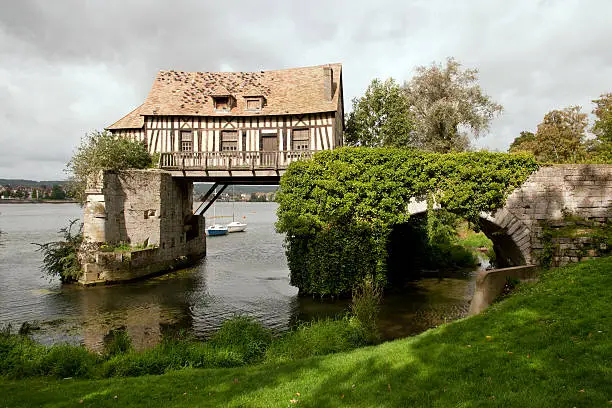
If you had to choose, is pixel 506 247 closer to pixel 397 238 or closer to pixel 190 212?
pixel 397 238

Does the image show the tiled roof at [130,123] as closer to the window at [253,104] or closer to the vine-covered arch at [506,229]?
the window at [253,104]

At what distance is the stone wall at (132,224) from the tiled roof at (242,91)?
14.9ft

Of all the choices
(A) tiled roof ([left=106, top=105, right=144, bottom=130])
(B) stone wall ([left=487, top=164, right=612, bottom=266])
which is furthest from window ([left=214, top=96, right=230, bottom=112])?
(B) stone wall ([left=487, top=164, right=612, bottom=266])

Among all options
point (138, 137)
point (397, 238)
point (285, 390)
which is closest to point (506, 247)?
point (397, 238)

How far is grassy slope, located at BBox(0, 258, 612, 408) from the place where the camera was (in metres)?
4.63

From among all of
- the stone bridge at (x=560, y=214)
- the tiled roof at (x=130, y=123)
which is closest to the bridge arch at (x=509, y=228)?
the stone bridge at (x=560, y=214)

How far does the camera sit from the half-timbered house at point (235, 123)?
2061cm

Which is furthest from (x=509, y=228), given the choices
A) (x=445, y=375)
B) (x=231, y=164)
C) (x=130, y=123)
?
(x=130, y=123)

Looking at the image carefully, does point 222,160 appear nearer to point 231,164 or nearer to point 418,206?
point 231,164

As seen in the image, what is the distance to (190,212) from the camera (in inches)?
918

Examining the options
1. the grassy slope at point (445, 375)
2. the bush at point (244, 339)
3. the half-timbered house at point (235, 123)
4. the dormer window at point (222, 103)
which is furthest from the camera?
the dormer window at point (222, 103)

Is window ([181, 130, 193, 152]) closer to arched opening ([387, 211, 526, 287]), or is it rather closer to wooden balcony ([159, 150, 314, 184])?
wooden balcony ([159, 150, 314, 184])

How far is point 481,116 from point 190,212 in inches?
827

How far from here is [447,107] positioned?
26844 millimetres
